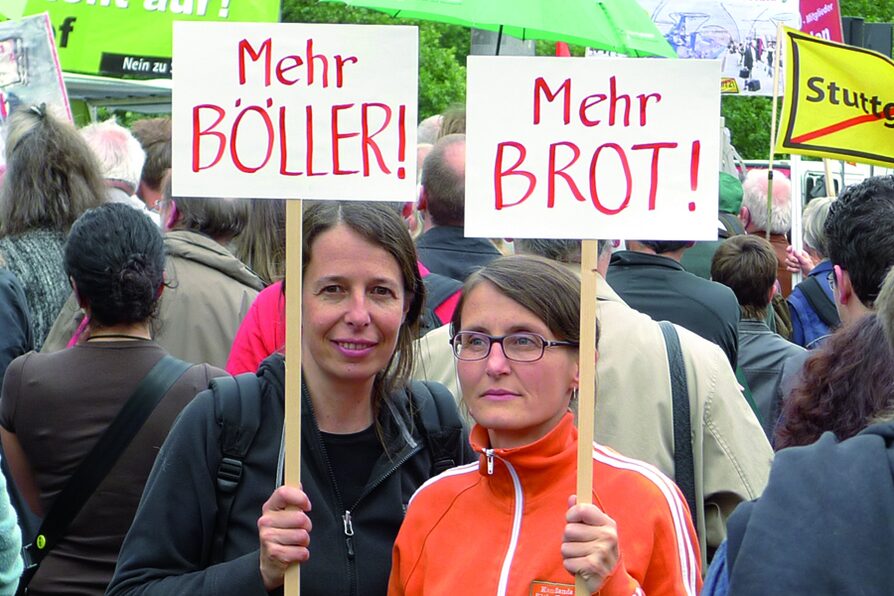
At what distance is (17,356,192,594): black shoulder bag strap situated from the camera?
371 centimetres

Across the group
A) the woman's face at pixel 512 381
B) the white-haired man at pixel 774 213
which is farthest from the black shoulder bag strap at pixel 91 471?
the white-haired man at pixel 774 213

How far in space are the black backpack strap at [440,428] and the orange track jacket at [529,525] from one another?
0.15 meters

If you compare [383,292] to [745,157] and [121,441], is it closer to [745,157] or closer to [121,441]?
[121,441]

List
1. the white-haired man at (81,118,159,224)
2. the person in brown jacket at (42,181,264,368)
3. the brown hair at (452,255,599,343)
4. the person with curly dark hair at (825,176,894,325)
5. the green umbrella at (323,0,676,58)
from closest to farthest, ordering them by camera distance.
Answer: the brown hair at (452,255,599,343)
the person with curly dark hair at (825,176,894,325)
the person in brown jacket at (42,181,264,368)
the white-haired man at (81,118,159,224)
the green umbrella at (323,0,676,58)

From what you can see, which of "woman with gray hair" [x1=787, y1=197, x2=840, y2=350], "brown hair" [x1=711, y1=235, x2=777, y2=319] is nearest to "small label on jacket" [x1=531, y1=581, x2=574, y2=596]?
"brown hair" [x1=711, y1=235, x2=777, y2=319]

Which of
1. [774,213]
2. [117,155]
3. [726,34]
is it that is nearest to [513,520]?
[117,155]

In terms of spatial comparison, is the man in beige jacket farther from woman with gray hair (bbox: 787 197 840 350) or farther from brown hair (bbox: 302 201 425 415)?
woman with gray hair (bbox: 787 197 840 350)

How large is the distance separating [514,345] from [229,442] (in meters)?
0.62

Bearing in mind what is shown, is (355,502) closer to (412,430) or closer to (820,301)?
(412,430)

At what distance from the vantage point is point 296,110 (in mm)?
3049

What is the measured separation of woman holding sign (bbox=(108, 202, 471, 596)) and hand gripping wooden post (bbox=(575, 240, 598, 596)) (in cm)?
46

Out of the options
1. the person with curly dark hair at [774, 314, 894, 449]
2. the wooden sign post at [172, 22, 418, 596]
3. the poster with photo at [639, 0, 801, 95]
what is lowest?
the person with curly dark hair at [774, 314, 894, 449]

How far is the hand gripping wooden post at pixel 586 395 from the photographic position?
265 centimetres

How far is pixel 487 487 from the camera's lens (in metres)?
2.88
